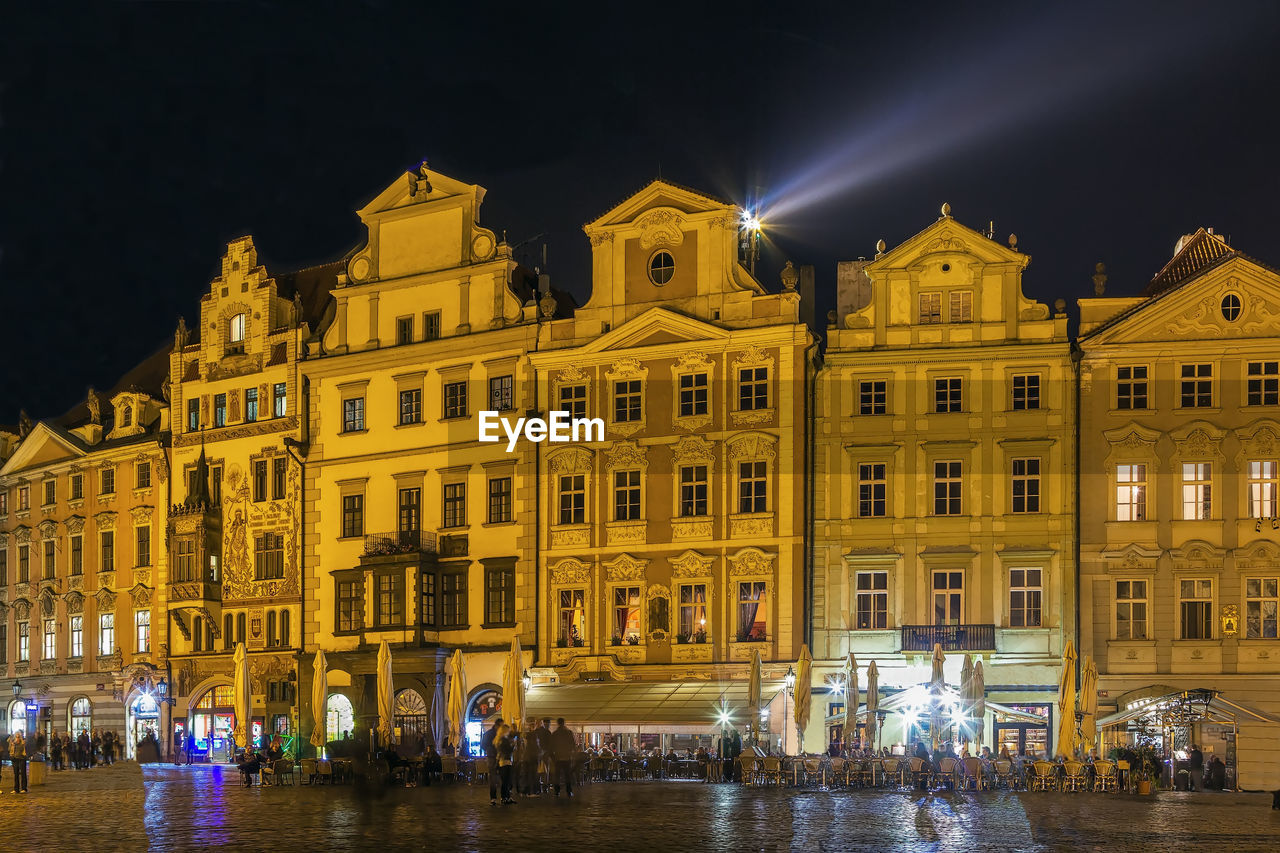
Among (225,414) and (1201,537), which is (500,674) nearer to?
(225,414)

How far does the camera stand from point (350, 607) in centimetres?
5712

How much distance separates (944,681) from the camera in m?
45.8

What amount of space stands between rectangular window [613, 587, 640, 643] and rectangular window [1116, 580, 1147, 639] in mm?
13872

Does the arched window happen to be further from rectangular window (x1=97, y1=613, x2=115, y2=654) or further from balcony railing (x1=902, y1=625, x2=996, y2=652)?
balcony railing (x1=902, y1=625, x2=996, y2=652)

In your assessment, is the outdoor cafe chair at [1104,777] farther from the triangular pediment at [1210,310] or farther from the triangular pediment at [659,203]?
the triangular pediment at [659,203]

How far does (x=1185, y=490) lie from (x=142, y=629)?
37.0 meters

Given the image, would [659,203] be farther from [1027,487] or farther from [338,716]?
[338,716]

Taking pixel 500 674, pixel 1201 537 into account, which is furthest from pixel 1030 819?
pixel 500 674

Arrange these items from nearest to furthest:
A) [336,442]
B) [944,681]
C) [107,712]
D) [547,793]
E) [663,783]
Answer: [547,793] → [663,783] → [944,681] → [336,442] → [107,712]

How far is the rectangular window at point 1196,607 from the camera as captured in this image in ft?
156

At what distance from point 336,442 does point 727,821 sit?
32.5 m

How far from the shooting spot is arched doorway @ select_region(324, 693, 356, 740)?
5666 cm

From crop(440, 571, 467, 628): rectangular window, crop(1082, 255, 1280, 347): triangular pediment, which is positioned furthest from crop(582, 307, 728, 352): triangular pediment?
crop(1082, 255, 1280, 347): triangular pediment

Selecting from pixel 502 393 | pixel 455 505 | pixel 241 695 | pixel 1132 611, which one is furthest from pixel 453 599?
pixel 1132 611
